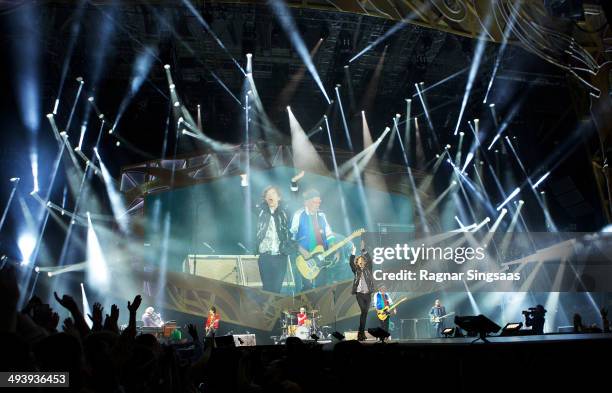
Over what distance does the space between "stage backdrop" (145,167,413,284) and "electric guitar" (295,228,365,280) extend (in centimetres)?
31

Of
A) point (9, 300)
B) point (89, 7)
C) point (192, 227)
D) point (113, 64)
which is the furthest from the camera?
point (192, 227)

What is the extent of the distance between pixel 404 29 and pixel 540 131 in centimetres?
583

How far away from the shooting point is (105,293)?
12969 millimetres

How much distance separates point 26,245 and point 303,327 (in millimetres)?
7179

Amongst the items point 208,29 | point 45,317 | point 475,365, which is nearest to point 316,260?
point 208,29

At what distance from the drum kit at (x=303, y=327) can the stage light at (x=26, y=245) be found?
6.43 meters

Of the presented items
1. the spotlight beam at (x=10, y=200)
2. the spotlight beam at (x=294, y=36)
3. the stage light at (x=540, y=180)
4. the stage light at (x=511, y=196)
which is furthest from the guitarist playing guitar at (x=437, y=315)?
the spotlight beam at (x=10, y=200)

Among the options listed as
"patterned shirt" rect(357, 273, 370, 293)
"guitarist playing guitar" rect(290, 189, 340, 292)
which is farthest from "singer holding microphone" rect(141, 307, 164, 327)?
"patterned shirt" rect(357, 273, 370, 293)

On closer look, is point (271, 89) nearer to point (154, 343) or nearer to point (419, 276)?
point (419, 276)

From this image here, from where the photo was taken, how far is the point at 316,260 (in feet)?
43.6

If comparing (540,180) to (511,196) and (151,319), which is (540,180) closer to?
(511,196)

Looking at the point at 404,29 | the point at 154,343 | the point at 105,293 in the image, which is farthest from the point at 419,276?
the point at 154,343

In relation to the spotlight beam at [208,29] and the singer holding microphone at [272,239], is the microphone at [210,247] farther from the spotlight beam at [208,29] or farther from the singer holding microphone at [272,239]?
the spotlight beam at [208,29]

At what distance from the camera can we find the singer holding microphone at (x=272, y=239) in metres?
13.1
